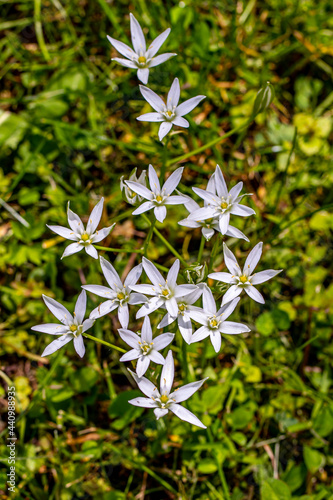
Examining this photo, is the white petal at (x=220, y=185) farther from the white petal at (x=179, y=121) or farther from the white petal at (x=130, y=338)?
the white petal at (x=130, y=338)

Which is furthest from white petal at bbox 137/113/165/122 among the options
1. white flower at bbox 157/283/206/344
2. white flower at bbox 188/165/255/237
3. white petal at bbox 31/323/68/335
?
white petal at bbox 31/323/68/335

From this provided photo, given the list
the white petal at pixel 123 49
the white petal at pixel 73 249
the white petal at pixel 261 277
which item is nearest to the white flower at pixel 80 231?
the white petal at pixel 73 249

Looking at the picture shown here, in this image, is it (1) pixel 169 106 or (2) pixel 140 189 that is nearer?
(2) pixel 140 189

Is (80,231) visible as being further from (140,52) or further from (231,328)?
(140,52)

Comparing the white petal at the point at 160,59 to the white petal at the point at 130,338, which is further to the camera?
the white petal at the point at 160,59

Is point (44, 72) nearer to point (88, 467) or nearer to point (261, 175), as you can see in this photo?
point (261, 175)

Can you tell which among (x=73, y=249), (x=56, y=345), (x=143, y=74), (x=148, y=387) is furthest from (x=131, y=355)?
(x=143, y=74)

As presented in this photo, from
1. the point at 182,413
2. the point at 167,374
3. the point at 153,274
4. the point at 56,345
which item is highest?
the point at 153,274

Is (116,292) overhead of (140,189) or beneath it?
beneath
